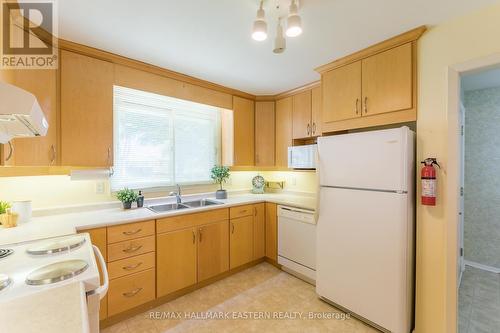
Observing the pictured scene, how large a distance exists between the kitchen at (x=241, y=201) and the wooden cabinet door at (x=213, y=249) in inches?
0.6

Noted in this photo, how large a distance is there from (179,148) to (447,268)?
291cm

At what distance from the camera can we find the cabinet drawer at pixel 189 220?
7.06 feet

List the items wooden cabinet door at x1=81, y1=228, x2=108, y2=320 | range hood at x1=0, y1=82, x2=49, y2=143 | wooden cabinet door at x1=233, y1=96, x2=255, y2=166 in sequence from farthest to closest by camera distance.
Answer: wooden cabinet door at x1=233, y1=96, x2=255, y2=166, wooden cabinet door at x1=81, y1=228, x2=108, y2=320, range hood at x1=0, y1=82, x2=49, y2=143

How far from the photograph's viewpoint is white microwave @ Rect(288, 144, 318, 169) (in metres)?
2.79

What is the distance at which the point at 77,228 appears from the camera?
66.6 inches

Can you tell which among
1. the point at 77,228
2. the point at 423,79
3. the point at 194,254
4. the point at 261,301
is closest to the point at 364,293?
the point at 261,301

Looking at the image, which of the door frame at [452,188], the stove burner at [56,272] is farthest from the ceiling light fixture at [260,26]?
the stove burner at [56,272]

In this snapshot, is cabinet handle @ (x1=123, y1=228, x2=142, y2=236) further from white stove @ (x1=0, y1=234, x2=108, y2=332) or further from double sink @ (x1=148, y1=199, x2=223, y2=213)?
white stove @ (x1=0, y1=234, x2=108, y2=332)

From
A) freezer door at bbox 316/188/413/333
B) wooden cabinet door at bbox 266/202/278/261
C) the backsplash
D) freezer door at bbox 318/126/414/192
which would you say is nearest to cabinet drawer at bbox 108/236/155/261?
the backsplash

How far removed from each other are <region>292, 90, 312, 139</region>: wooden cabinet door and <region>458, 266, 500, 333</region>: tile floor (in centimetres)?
232

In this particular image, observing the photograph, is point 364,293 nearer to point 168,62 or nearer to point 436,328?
point 436,328

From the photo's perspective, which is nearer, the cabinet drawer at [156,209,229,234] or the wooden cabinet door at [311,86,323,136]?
the cabinet drawer at [156,209,229,234]

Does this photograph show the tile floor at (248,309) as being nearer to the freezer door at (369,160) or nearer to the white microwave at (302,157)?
the freezer door at (369,160)

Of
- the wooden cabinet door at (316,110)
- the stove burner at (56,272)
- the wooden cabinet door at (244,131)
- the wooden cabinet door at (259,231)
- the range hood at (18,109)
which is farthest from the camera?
the wooden cabinet door at (244,131)
